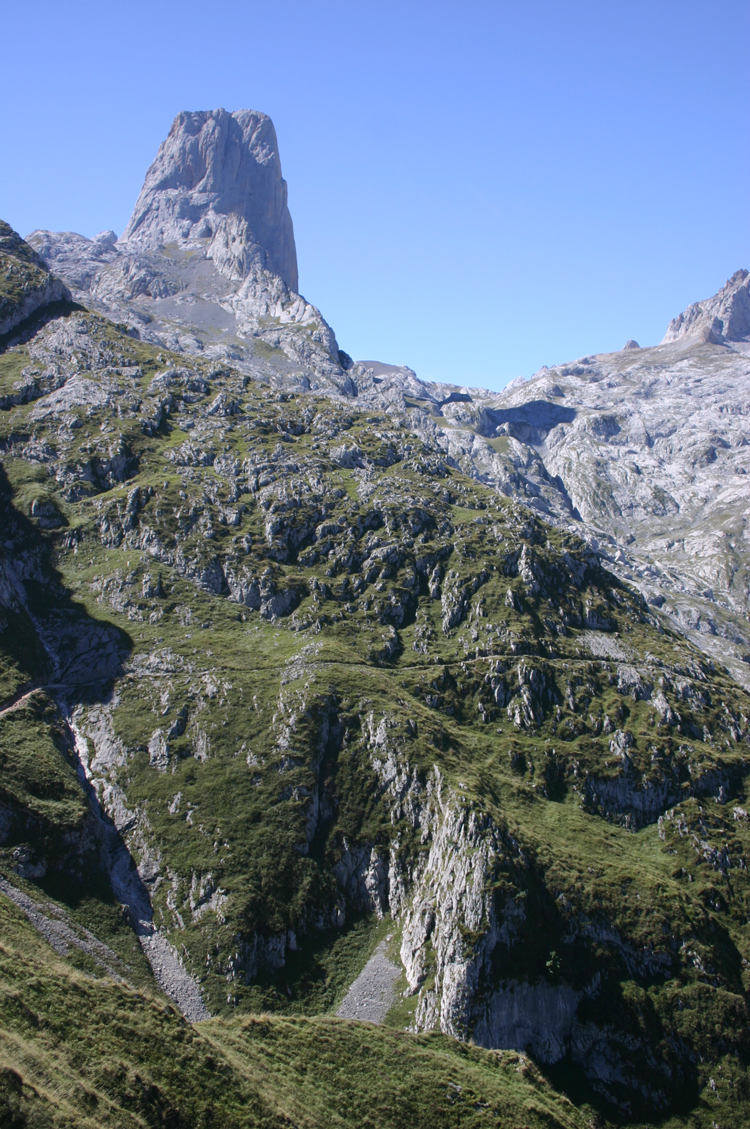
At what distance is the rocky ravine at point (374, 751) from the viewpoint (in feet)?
291

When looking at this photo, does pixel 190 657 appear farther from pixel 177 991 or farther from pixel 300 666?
pixel 177 991

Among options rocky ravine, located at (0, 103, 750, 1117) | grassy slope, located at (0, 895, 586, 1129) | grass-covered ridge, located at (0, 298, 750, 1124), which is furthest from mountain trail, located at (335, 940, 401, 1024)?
grassy slope, located at (0, 895, 586, 1129)

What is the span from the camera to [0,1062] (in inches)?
1657

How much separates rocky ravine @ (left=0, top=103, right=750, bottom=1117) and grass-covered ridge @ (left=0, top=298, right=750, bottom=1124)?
0.51m

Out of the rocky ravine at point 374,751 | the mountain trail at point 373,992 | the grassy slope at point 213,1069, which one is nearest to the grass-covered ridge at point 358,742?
the rocky ravine at point 374,751

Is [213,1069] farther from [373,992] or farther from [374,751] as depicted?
[374,751]

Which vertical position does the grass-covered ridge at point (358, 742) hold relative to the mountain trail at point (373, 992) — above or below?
above

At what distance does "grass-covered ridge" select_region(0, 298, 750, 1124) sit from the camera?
8950 centimetres

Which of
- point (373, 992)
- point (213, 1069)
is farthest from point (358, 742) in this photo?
point (213, 1069)

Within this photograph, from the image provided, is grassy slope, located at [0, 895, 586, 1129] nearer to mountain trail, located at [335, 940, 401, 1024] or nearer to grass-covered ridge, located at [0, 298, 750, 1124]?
grass-covered ridge, located at [0, 298, 750, 1124]

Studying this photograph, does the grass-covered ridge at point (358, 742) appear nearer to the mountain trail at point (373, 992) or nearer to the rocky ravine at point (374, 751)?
the rocky ravine at point (374, 751)

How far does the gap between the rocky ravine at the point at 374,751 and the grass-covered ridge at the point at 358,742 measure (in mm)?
512

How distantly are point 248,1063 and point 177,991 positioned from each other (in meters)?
24.8

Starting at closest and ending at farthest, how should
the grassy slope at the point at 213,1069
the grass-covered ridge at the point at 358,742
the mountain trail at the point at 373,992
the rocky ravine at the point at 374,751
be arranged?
1. the grassy slope at the point at 213,1069
2. the mountain trail at the point at 373,992
3. the rocky ravine at the point at 374,751
4. the grass-covered ridge at the point at 358,742
